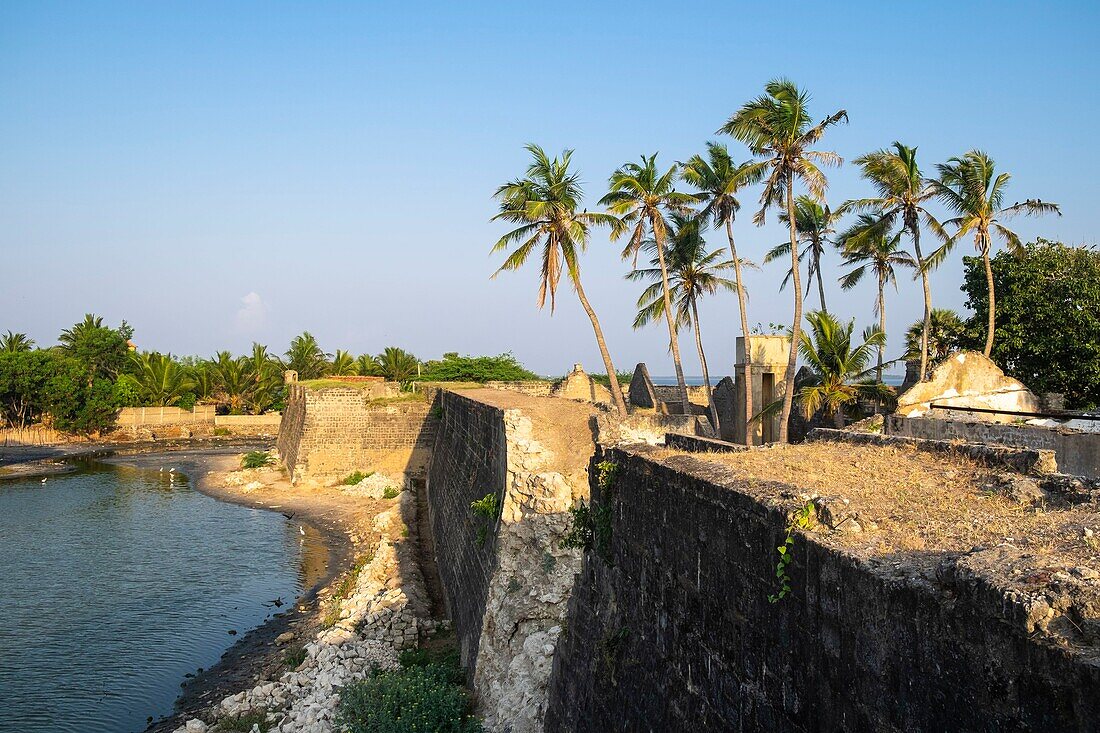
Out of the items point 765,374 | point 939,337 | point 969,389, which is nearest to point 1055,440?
point 969,389

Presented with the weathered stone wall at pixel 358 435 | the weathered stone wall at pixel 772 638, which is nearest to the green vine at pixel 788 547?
the weathered stone wall at pixel 772 638

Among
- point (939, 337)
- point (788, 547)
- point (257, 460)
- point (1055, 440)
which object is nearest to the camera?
point (788, 547)

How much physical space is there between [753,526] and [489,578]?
267 inches

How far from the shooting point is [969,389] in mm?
12195

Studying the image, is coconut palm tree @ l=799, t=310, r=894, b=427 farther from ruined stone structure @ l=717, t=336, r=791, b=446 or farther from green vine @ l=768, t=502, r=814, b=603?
green vine @ l=768, t=502, r=814, b=603

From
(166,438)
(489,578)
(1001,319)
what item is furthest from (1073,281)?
(166,438)

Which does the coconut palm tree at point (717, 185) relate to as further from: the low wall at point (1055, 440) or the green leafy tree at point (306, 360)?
the green leafy tree at point (306, 360)

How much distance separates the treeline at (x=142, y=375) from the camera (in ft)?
142

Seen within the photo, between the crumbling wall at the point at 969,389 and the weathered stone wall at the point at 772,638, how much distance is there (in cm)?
728

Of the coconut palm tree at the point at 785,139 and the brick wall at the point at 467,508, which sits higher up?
the coconut palm tree at the point at 785,139

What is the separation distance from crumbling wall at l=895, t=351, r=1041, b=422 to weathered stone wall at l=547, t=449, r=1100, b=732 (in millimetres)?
7282

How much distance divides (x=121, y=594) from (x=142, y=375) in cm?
3863

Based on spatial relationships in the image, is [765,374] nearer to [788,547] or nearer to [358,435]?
[358,435]

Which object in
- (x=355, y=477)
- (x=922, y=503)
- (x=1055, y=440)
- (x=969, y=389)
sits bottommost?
(x=355, y=477)
